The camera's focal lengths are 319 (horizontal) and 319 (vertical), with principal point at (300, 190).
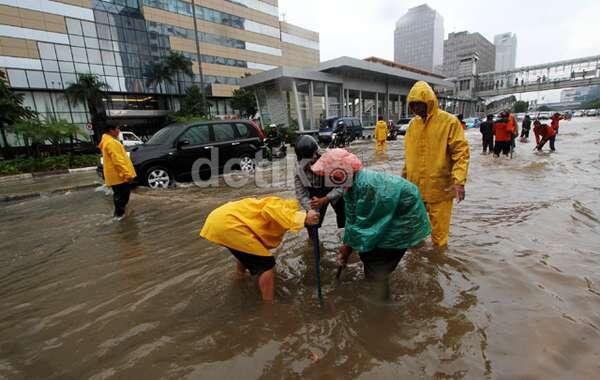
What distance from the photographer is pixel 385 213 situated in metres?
2.20

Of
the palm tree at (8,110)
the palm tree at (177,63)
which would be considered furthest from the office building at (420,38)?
the palm tree at (8,110)

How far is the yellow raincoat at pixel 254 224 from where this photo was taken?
232 cm

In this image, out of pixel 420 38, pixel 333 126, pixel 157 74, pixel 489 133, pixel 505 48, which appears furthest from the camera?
pixel 505 48

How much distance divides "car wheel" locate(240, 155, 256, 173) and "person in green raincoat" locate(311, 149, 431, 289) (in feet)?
22.8

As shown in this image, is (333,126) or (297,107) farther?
(297,107)

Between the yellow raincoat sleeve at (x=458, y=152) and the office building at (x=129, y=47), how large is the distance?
20.1 m

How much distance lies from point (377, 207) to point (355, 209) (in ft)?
0.61

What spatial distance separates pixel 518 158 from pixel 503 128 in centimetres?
124

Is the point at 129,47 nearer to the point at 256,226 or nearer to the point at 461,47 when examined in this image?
the point at 256,226

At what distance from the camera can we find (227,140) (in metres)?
8.68

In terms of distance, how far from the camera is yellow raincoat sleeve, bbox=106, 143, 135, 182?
16.6ft

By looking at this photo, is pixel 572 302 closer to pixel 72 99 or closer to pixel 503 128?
pixel 503 128

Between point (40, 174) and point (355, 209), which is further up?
point (355, 209)

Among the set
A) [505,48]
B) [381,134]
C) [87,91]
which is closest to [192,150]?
[381,134]
